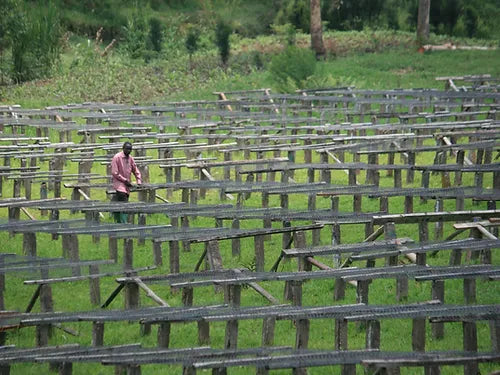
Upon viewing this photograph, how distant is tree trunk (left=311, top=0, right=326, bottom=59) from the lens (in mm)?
43000

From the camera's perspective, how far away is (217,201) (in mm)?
23000

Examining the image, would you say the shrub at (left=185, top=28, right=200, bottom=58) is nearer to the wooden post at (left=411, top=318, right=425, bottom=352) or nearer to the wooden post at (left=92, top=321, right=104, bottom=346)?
the wooden post at (left=92, top=321, right=104, bottom=346)

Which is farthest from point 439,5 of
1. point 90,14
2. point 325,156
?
point 325,156

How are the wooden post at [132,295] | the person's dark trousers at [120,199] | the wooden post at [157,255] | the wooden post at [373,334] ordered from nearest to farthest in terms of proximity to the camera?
the wooden post at [373,334], the wooden post at [132,295], the wooden post at [157,255], the person's dark trousers at [120,199]

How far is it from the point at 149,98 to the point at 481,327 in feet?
77.7

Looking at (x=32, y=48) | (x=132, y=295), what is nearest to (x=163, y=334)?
(x=132, y=295)

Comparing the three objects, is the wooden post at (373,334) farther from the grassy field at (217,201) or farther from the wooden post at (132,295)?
the wooden post at (132,295)

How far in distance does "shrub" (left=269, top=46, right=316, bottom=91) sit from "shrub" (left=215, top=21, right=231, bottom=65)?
16.3 ft

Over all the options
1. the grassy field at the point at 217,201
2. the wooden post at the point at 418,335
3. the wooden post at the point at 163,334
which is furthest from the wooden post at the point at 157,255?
the wooden post at the point at 418,335

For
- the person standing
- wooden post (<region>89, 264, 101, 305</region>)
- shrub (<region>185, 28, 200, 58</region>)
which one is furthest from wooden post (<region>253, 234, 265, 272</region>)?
shrub (<region>185, 28, 200, 58</region>)

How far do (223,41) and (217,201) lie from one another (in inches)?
753

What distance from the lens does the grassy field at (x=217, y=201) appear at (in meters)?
14.7

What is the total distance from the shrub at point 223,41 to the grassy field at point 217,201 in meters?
0.39

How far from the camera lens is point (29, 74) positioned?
39812mm
